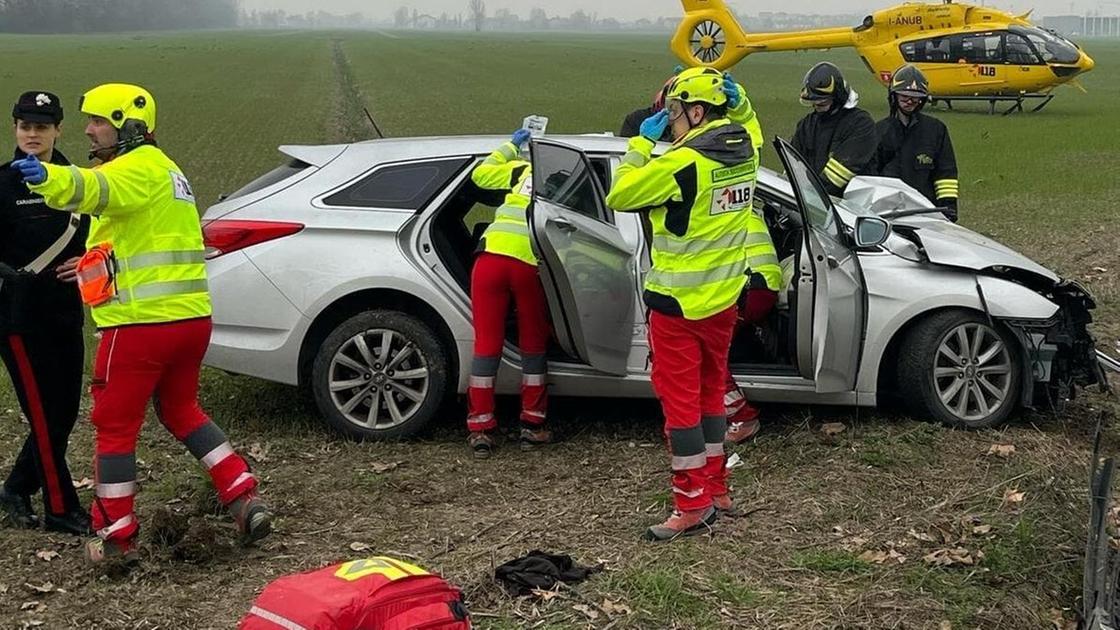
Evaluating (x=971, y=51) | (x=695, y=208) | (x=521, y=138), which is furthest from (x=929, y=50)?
(x=695, y=208)

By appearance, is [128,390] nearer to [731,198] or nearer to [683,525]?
[683,525]

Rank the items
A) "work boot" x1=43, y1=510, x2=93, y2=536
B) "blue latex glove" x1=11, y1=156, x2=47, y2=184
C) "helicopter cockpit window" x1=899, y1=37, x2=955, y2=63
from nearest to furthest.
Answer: "blue latex glove" x1=11, y1=156, x2=47, y2=184
"work boot" x1=43, y1=510, x2=93, y2=536
"helicopter cockpit window" x1=899, y1=37, x2=955, y2=63

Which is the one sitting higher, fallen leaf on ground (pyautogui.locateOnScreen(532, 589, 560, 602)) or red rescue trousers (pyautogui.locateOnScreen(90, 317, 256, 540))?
red rescue trousers (pyautogui.locateOnScreen(90, 317, 256, 540))

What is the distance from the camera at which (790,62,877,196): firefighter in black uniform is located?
7852mm

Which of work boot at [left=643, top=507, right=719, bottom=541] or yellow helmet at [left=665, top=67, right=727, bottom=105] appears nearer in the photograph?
yellow helmet at [left=665, top=67, right=727, bottom=105]

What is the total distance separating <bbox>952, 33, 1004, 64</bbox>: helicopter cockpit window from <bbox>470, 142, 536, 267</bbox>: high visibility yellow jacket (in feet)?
98.2

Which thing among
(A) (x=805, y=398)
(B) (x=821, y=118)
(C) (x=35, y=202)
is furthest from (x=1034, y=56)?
(C) (x=35, y=202)

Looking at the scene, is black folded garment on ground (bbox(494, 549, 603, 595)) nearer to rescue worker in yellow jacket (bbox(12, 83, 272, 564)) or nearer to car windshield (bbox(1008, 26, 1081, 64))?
rescue worker in yellow jacket (bbox(12, 83, 272, 564))

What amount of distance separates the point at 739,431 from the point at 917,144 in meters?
2.84

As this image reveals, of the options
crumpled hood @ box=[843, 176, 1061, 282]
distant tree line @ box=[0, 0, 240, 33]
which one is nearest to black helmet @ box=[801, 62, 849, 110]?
crumpled hood @ box=[843, 176, 1061, 282]

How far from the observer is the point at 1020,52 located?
32.9 meters

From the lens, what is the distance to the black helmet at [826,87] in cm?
787

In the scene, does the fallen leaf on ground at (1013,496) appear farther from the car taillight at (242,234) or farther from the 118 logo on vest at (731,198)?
the car taillight at (242,234)

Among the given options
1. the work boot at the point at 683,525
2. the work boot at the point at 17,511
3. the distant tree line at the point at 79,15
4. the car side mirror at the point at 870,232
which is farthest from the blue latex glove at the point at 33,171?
the distant tree line at the point at 79,15
